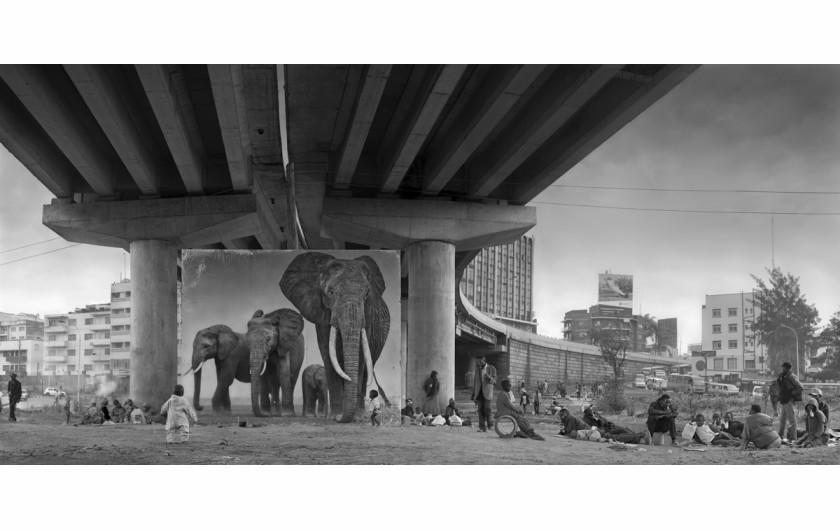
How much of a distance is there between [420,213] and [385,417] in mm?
9539

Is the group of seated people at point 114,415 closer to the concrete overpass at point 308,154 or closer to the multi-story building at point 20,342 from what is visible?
the multi-story building at point 20,342

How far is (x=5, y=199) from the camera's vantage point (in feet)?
86.1

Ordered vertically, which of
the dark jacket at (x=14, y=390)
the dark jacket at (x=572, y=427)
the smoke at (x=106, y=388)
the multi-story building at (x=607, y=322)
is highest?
the multi-story building at (x=607, y=322)

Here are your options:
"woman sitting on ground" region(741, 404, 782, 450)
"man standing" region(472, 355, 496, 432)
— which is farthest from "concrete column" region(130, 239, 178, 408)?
"woman sitting on ground" region(741, 404, 782, 450)

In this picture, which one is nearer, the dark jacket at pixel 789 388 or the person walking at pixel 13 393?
the dark jacket at pixel 789 388

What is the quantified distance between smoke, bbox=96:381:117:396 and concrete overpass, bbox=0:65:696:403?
24.5ft

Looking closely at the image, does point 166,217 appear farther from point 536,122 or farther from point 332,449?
point 332,449

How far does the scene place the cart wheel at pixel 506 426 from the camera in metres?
21.7

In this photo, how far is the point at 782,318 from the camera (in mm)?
24406

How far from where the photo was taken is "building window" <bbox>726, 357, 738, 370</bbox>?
2571cm

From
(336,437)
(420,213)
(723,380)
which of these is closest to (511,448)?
(336,437)

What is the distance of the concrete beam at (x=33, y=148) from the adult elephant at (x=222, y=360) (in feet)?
22.8

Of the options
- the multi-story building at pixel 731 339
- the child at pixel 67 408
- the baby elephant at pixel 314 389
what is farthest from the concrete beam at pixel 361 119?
the child at pixel 67 408
